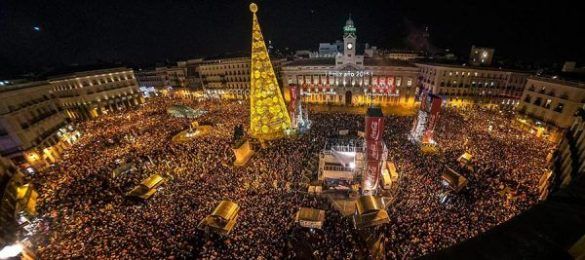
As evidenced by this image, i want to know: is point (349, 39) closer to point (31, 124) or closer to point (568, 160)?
point (568, 160)

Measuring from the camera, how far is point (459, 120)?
114 ft

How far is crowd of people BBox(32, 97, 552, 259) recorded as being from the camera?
15.7 meters

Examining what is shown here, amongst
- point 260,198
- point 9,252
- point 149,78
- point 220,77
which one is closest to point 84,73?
point 149,78

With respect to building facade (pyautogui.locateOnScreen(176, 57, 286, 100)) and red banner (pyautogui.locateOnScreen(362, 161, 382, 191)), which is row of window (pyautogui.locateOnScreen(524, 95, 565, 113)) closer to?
red banner (pyautogui.locateOnScreen(362, 161, 382, 191))

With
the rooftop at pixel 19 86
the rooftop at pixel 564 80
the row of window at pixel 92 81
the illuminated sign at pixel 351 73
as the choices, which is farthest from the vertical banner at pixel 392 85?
the row of window at pixel 92 81

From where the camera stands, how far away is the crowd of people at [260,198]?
15734 mm

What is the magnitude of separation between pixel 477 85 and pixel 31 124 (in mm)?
74790

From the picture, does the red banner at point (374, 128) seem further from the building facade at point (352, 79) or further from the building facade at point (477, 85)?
the building facade at point (477, 85)

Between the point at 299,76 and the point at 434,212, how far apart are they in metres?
42.3

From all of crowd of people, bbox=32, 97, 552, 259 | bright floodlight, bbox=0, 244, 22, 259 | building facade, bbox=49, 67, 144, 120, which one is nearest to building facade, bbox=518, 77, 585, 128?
crowd of people, bbox=32, 97, 552, 259

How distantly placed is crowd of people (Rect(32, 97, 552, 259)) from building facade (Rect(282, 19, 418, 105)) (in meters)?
18.6

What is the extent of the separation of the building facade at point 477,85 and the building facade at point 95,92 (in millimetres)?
71619

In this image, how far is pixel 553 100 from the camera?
31172 mm

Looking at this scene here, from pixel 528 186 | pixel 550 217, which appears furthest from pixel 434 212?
pixel 550 217
